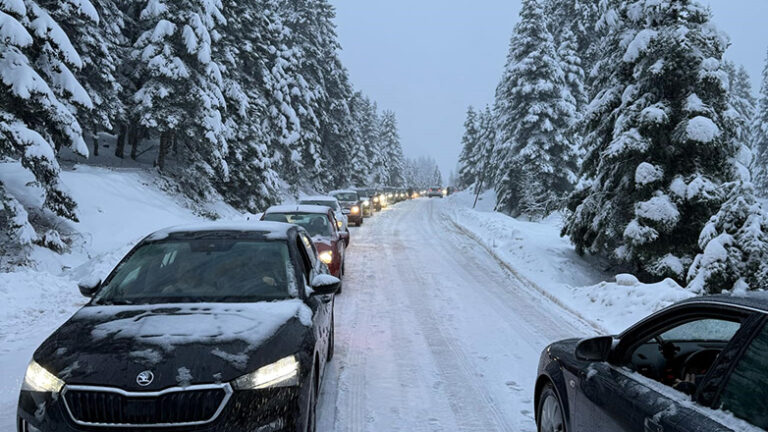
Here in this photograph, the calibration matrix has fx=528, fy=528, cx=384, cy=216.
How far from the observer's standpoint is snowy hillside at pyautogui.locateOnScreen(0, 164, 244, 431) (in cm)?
678

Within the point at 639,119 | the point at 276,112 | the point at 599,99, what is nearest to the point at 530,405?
the point at 639,119

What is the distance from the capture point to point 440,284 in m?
11.8

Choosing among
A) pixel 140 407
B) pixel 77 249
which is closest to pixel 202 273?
pixel 140 407

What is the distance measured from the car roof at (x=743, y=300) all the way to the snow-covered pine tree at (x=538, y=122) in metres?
28.5

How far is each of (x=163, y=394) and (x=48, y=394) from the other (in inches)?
27.4

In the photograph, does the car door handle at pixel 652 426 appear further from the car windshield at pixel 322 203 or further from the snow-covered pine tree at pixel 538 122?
the snow-covered pine tree at pixel 538 122

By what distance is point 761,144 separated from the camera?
171 feet

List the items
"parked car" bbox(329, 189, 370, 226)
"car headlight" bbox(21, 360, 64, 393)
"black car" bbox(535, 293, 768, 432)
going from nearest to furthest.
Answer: "black car" bbox(535, 293, 768, 432), "car headlight" bbox(21, 360, 64, 393), "parked car" bbox(329, 189, 370, 226)

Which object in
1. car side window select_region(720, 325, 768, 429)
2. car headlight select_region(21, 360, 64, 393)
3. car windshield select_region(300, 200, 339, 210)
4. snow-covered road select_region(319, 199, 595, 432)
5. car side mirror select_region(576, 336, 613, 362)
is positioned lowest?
snow-covered road select_region(319, 199, 595, 432)

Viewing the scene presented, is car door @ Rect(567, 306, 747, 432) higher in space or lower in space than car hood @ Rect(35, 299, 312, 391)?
higher

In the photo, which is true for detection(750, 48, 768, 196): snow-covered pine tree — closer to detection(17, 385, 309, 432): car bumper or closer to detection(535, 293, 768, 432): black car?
detection(535, 293, 768, 432): black car

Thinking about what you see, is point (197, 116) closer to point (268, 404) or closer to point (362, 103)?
point (268, 404)

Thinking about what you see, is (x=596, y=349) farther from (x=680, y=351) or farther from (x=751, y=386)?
(x=751, y=386)

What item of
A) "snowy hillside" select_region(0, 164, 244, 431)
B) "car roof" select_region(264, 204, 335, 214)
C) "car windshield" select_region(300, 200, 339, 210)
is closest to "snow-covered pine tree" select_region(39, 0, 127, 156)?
"snowy hillside" select_region(0, 164, 244, 431)
